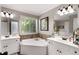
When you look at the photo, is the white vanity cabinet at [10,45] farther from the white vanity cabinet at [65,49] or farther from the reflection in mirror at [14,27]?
the white vanity cabinet at [65,49]

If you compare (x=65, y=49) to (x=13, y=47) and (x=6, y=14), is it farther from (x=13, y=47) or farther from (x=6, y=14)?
(x=6, y=14)

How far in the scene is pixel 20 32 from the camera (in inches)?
131

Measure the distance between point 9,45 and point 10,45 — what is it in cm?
4

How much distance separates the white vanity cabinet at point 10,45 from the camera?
91.2 inches

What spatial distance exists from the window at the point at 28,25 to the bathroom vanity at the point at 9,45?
2.70ft

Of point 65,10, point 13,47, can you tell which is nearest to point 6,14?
point 13,47

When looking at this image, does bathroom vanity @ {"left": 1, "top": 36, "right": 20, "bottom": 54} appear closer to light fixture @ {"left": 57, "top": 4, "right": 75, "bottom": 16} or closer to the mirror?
the mirror

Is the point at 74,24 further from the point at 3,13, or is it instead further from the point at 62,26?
the point at 3,13

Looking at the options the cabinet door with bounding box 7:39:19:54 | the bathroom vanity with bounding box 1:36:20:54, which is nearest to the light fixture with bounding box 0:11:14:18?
the bathroom vanity with bounding box 1:36:20:54

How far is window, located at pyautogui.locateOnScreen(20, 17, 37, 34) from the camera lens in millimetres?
3461

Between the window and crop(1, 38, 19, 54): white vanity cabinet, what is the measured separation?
2.66ft

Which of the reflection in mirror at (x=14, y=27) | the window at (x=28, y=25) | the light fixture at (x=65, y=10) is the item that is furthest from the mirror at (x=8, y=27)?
the light fixture at (x=65, y=10)

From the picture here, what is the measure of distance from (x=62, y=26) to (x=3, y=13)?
2.44m
